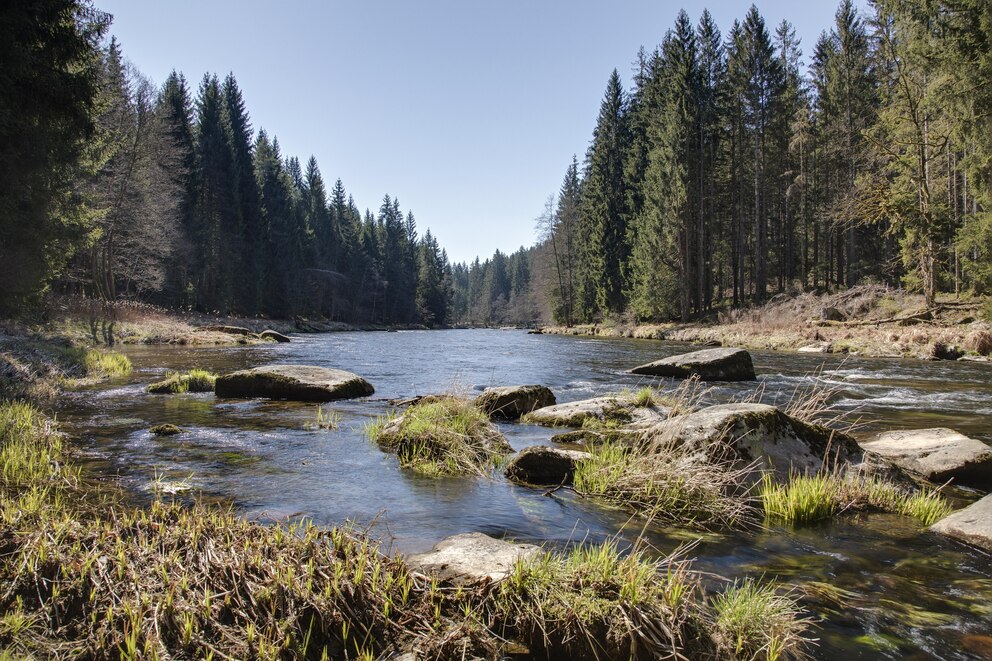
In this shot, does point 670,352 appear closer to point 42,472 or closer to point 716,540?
point 716,540

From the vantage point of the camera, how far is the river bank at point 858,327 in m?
19.5

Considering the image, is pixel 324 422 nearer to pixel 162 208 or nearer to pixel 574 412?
pixel 574 412

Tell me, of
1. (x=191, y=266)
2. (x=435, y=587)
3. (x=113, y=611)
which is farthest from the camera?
(x=191, y=266)

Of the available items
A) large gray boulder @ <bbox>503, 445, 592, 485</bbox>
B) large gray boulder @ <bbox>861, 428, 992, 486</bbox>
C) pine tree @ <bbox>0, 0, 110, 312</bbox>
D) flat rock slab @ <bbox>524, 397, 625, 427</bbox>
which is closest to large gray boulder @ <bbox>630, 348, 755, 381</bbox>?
flat rock slab @ <bbox>524, 397, 625, 427</bbox>

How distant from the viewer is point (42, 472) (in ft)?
16.6

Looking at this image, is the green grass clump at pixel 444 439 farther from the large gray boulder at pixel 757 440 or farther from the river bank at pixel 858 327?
the river bank at pixel 858 327

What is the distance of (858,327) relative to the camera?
24.4 m

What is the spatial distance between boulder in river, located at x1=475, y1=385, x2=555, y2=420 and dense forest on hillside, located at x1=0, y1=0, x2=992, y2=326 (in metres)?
8.96

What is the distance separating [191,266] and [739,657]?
5062 centimetres

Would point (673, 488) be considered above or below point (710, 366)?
below

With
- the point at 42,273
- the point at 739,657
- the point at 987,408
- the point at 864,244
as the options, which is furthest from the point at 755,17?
the point at 739,657

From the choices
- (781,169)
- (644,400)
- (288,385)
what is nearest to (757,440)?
(644,400)

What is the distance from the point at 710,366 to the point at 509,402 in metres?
7.23

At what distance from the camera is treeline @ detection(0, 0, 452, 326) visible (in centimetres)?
1038
